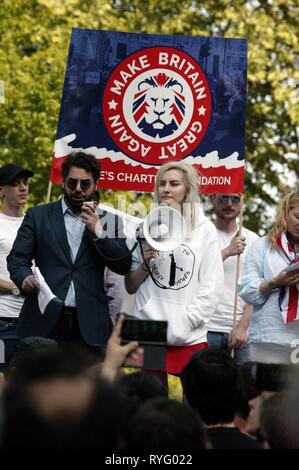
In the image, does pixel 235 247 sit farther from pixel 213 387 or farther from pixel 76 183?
pixel 213 387

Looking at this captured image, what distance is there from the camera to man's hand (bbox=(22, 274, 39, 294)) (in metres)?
6.22

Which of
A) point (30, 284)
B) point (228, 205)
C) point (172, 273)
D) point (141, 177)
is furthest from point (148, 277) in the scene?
point (228, 205)

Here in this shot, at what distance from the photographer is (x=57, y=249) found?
6461 mm

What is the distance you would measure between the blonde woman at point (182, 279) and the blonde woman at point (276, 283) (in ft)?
1.00

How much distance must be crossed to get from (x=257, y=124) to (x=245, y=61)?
445 inches

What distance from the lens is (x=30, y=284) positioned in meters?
6.22

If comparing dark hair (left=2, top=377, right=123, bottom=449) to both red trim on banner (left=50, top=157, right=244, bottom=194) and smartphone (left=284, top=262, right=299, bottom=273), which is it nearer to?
smartphone (left=284, top=262, right=299, bottom=273)

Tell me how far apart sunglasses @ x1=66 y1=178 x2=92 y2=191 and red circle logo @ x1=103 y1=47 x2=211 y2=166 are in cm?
103

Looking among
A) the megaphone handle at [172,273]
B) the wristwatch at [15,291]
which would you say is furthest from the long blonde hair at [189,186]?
the wristwatch at [15,291]

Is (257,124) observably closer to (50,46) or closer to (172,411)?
(50,46)

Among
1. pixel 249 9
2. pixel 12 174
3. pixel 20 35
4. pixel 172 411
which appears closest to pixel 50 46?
pixel 20 35

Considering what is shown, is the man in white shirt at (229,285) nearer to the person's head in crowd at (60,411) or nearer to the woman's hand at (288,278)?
the woman's hand at (288,278)

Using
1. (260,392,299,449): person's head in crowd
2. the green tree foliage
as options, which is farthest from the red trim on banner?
the green tree foliage
